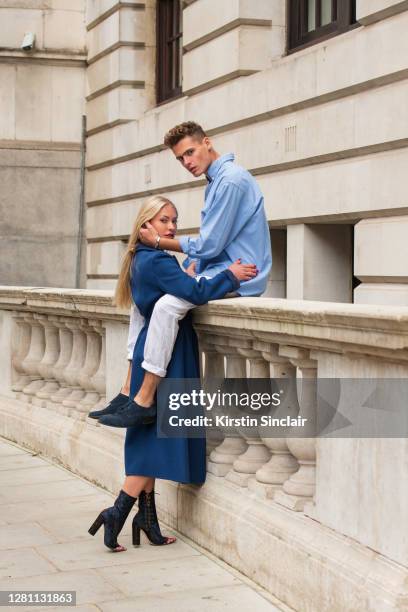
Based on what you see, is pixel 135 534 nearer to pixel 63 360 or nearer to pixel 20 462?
pixel 20 462

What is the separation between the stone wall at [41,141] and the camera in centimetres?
2002

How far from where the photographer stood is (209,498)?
17.9 feet

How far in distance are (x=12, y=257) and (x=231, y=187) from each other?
15.2 meters

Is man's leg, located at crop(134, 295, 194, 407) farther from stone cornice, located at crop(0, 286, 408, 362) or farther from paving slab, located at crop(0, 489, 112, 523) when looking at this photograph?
paving slab, located at crop(0, 489, 112, 523)

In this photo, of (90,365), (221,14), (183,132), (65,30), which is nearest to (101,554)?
(183,132)

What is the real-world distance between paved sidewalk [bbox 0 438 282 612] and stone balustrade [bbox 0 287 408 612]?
137 millimetres

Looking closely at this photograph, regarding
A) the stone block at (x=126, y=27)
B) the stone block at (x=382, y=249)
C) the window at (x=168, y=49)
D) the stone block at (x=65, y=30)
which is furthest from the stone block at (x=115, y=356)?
the stone block at (x=65, y=30)

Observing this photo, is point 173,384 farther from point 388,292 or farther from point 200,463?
point 388,292

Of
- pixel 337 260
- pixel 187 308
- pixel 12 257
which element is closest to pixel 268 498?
pixel 187 308

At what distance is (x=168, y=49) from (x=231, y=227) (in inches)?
539

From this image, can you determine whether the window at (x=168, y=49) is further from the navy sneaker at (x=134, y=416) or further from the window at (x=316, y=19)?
the navy sneaker at (x=134, y=416)

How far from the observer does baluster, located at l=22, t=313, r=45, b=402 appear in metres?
8.51

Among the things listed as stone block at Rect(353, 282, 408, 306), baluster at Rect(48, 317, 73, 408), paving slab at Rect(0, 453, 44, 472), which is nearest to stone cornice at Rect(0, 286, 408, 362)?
baluster at Rect(48, 317, 73, 408)

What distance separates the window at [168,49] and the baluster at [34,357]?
10080 millimetres
